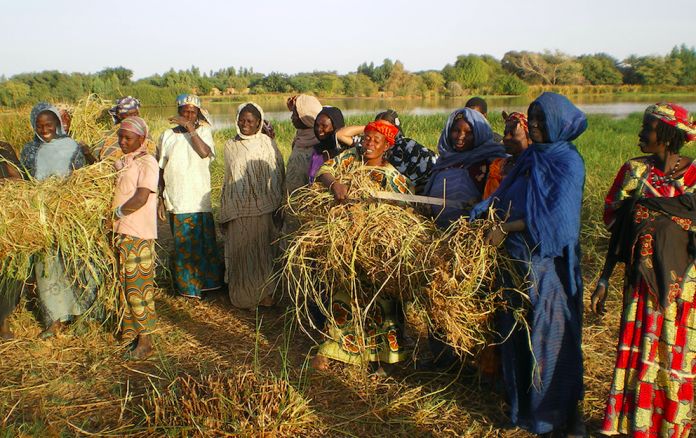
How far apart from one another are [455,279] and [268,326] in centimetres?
199

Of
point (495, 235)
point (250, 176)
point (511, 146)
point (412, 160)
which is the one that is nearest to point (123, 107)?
point (250, 176)

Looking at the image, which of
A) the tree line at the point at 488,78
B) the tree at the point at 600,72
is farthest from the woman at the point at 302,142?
the tree at the point at 600,72

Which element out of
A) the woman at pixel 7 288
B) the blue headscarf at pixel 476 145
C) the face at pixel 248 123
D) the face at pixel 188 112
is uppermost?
the face at pixel 188 112

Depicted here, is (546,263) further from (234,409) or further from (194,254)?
(194,254)

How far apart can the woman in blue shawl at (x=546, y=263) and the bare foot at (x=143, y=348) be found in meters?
2.37

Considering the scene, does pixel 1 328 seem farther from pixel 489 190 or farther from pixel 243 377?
pixel 489 190

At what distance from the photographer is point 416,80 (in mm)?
51188

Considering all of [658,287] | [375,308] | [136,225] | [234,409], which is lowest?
[234,409]

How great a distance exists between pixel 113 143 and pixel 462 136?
2.96 m

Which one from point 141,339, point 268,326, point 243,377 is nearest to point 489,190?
point 243,377

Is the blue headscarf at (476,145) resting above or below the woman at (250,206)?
above

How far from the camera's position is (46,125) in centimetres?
343

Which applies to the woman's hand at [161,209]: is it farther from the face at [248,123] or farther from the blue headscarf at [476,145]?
the blue headscarf at [476,145]

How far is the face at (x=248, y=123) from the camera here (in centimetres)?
375
